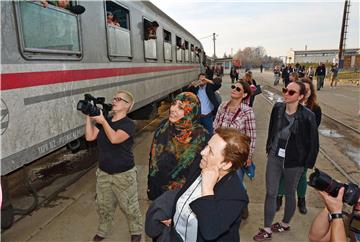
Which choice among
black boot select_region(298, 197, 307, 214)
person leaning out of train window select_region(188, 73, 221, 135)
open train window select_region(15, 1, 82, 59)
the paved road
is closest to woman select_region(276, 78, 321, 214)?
black boot select_region(298, 197, 307, 214)

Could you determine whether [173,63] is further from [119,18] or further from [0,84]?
[0,84]

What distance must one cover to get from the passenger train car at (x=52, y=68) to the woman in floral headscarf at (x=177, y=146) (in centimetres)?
132

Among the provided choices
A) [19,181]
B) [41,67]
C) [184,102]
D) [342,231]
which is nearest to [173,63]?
[19,181]

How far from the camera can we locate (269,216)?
336 centimetres

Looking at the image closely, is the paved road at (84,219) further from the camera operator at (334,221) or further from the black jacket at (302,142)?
the camera operator at (334,221)

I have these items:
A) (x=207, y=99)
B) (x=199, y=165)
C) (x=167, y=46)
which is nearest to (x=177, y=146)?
(x=199, y=165)

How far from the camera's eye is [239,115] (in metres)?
3.54

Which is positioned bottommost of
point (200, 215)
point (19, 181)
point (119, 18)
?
point (19, 181)

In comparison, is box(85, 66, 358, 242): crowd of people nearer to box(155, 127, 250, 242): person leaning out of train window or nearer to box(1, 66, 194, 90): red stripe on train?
box(155, 127, 250, 242): person leaning out of train window

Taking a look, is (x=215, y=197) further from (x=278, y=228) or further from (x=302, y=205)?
(x=302, y=205)

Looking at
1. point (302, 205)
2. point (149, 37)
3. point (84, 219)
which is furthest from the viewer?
point (149, 37)

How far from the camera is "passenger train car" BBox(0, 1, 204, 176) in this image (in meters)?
2.75

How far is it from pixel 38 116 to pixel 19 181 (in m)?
2.66

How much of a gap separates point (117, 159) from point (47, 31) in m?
1.60
